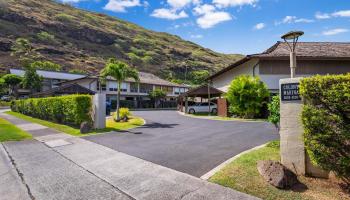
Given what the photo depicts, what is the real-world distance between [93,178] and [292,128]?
5293 mm

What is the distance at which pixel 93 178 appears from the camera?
6.71 m

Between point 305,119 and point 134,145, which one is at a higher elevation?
point 305,119

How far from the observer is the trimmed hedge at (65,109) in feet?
54.7

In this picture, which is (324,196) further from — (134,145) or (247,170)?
(134,145)

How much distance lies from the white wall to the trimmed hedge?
17.2 metres

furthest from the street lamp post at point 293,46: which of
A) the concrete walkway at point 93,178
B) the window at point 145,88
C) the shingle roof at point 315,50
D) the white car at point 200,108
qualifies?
the window at point 145,88

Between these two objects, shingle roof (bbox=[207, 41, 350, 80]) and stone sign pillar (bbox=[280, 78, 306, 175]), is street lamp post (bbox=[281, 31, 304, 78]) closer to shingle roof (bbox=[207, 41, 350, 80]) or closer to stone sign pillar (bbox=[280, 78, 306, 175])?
stone sign pillar (bbox=[280, 78, 306, 175])

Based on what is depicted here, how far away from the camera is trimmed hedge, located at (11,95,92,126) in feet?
54.7

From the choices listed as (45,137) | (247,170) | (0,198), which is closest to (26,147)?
(45,137)

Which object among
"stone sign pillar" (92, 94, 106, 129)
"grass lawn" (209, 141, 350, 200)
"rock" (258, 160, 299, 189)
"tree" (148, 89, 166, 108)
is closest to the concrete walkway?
"grass lawn" (209, 141, 350, 200)

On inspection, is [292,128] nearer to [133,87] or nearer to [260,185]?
[260,185]

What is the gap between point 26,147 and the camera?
37.3 feet

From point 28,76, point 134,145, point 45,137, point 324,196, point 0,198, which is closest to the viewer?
point 324,196

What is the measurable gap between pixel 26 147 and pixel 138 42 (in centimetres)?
13505
